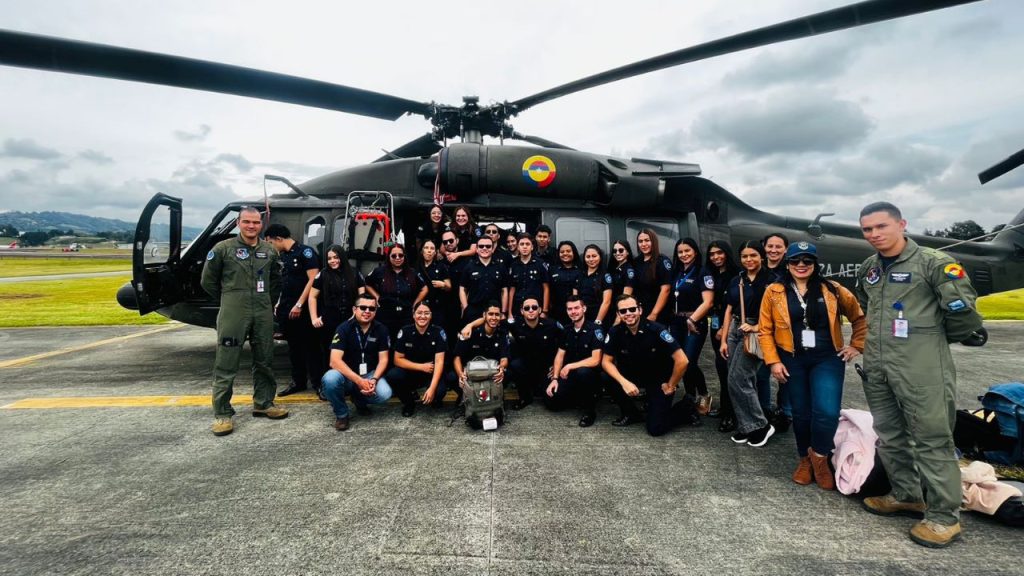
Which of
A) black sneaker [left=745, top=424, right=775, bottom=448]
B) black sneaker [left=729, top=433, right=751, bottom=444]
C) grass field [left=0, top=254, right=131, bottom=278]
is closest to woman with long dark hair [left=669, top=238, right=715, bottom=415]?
black sneaker [left=729, top=433, right=751, bottom=444]

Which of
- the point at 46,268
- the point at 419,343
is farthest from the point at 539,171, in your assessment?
the point at 46,268

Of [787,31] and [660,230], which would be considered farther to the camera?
[660,230]

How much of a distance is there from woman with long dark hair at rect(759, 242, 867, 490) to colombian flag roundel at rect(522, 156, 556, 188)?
330cm

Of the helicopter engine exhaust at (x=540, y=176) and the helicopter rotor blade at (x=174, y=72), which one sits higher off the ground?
the helicopter rotor blade at (x=174, y=72)

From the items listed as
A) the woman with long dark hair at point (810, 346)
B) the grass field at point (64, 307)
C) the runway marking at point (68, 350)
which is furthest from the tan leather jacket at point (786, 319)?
the grass field at point (64, 307)

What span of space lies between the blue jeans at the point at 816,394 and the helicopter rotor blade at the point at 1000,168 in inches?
173

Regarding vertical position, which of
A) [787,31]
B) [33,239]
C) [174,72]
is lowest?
[174,72]

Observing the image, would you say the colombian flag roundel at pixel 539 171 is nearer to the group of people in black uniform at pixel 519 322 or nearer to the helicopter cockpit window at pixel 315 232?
the group of people in black uniform at pixel 519 322

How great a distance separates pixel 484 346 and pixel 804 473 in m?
2.86

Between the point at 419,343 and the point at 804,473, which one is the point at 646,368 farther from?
the point at 419,343

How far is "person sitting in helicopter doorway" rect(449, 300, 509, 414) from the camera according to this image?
4.59 m

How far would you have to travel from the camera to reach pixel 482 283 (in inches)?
199

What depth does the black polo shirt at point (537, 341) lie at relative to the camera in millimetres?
4828

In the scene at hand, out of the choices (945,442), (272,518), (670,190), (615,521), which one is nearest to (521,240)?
(670,190)
